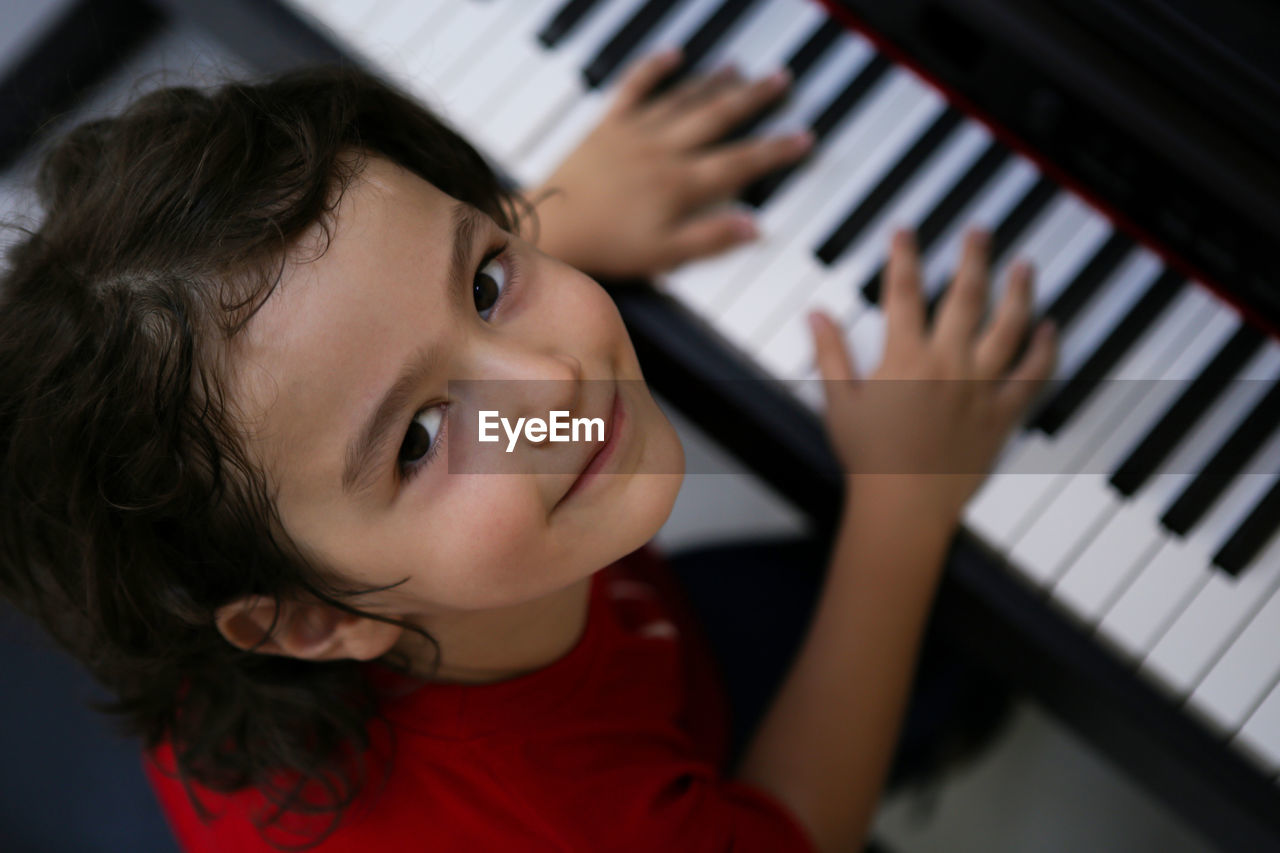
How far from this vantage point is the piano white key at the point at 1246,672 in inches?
37.3

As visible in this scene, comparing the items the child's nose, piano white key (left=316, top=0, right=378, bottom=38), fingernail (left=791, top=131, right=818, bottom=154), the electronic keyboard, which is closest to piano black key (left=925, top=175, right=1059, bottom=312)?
the electronic keyboard

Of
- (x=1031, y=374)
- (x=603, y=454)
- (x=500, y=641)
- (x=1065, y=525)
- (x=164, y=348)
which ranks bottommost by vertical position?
(x=500, y=641)

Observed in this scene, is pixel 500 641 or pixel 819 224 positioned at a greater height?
pixel 819 224

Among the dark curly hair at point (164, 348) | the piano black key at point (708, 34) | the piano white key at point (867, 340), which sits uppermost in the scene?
the piano black key at point (708, 34)

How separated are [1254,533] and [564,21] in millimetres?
907

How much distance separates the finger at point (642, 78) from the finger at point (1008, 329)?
0.44 meters

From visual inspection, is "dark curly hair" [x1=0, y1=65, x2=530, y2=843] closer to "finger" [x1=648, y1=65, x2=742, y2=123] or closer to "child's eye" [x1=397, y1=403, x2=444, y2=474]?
"child's eye" [x1=397, y1=403, x2=444, y2=474]

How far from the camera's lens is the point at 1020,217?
40.5 inches

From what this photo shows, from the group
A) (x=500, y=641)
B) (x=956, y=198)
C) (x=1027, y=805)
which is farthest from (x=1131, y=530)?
(x=1027, y=805)

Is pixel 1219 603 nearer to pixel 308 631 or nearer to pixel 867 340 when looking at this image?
pixel 867 340

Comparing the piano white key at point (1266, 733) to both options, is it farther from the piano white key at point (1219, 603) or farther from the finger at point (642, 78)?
the finger at point (642, 78)

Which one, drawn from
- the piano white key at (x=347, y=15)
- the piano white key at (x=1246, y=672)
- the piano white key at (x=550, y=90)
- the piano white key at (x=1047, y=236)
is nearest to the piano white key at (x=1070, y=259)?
the piano white key at (x=1047, y=236)

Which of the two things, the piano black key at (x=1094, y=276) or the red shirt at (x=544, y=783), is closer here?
the red shirt at (x=544, y=783)

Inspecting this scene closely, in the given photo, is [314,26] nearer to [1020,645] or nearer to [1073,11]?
[1073,11]
